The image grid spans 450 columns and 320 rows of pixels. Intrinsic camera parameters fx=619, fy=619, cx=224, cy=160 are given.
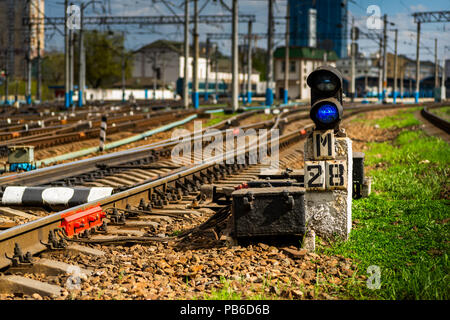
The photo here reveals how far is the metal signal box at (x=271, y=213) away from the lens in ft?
18.0

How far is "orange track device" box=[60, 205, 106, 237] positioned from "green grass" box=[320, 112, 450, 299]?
2.41 meters

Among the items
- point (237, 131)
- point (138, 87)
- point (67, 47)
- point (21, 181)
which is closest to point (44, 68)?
point (138, 87)

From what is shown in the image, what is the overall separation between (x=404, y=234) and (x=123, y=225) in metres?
2.96

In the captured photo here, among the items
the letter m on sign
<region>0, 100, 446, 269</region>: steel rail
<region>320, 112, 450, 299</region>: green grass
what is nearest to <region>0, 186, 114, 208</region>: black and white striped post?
<region>0, 100, 446, 269</region>: steel rail

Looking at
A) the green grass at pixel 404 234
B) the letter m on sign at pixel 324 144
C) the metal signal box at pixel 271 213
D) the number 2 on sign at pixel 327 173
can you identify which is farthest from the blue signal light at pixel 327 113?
the green grass at pixel 404 234

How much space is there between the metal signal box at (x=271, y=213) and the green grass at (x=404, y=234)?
0.44 meters

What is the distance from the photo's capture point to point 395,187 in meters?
9.43

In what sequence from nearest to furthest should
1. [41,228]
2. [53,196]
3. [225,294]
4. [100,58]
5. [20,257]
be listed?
1. [225,294]
2. [20,257]
3. [41,228]
4. [53,196]
5. [100,58]

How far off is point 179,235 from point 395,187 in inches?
177

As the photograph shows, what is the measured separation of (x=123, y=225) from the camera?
675 cm

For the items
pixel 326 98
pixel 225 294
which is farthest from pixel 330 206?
pixel 225 294

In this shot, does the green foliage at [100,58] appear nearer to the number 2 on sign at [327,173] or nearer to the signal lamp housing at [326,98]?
the signal lamp housing at [326,98]

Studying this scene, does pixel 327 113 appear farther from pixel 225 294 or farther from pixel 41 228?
pixel 41 228
